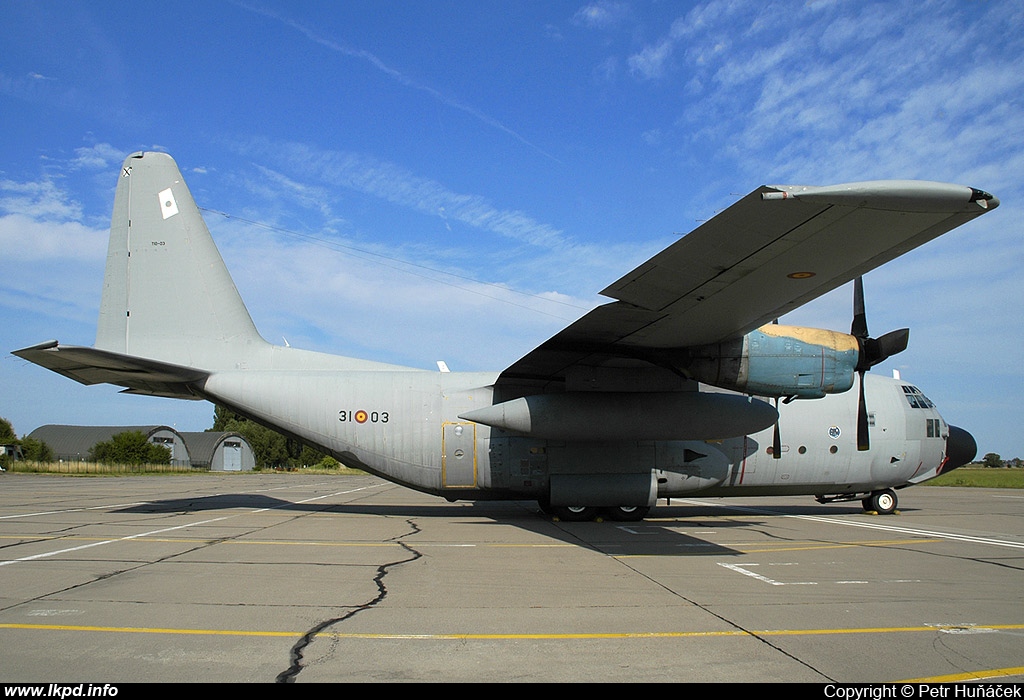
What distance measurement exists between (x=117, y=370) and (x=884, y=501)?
705 inches

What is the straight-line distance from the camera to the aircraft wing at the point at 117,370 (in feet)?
38.2

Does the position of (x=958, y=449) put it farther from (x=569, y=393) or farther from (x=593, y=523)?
(x=569, y=393)

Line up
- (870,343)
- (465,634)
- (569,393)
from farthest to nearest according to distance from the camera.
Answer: (569,393)
(870,343)
(465,634)

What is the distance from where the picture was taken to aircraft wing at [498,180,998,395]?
21.2ft

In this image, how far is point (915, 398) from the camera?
16.1 metres

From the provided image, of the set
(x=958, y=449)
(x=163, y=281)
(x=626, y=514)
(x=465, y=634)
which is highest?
(x=163, y=281)

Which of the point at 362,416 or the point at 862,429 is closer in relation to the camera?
the point at 862,429

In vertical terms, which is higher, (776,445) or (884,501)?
(776,445)

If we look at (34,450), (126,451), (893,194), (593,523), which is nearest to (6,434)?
(34,450)

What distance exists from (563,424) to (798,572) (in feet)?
15.7

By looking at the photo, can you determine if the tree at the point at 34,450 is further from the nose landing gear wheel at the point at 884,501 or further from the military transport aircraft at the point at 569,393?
the nose landing gear wheel at the point at 884,501

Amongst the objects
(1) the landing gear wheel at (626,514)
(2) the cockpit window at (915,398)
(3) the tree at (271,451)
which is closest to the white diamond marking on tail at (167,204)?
(1) the landing gear wheel at (626,514)

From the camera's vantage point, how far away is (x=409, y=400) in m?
14.0

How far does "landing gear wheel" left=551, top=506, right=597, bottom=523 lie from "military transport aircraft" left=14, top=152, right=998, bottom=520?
48 mm
